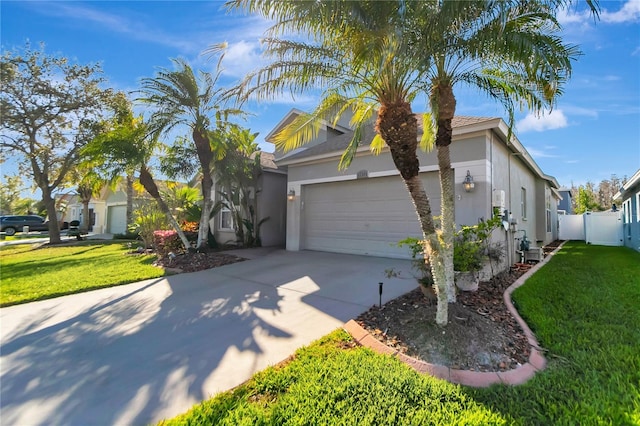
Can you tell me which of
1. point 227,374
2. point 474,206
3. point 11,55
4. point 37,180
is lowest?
point 227,374

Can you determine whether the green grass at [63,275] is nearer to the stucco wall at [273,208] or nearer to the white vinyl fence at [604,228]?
the stucco wall at [273,208]

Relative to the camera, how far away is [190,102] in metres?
10.4

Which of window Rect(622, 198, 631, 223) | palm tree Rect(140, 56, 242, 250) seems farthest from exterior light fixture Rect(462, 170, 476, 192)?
window Rect(622, 198, 631, 223)

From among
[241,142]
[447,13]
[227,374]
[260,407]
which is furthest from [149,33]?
[260,407]

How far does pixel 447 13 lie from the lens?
358cm

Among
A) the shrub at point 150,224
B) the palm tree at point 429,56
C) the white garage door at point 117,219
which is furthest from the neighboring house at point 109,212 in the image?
the palm tree at point 429,56

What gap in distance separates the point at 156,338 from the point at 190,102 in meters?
8.63

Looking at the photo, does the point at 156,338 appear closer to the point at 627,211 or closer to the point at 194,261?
the point at 194,261

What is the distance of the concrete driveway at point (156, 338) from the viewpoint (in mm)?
2896

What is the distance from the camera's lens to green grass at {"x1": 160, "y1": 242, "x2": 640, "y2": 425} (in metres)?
2.57

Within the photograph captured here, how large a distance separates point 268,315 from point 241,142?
9386mm

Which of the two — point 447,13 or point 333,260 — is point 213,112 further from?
point 447,13

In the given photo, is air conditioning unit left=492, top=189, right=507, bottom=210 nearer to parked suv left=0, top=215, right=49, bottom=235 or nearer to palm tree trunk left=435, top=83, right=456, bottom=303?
palm tree trunk left=435, top=83, right=456, bottom=303

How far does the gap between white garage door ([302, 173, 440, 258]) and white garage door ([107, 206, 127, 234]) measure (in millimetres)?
23724
